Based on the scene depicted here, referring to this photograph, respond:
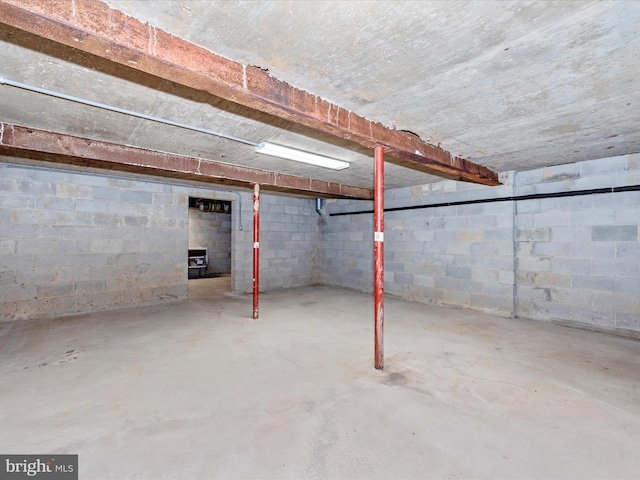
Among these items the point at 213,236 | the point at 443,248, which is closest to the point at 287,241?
the point at 443,248

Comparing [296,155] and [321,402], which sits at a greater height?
[296,155]

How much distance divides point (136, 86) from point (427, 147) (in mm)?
2662

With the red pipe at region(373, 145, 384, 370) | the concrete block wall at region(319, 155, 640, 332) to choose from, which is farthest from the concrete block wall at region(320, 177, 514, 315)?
the red pipe at region(373, 145, 384, 370)

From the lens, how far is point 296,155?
11.6ft

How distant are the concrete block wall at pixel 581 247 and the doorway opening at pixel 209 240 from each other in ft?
24.3

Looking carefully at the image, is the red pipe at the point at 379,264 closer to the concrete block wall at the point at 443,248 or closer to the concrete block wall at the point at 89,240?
the concrete block wall at the point at 443,248

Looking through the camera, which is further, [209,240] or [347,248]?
[209,240]

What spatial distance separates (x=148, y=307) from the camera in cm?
509

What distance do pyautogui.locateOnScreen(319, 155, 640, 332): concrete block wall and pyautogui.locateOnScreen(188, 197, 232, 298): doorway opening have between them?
5572 millimetres

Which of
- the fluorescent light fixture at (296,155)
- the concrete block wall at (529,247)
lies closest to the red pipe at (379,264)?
the fluorescent light fixture at (296,155)

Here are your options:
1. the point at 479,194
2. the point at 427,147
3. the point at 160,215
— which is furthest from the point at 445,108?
the point at 160,215

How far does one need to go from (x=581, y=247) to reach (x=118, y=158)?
5733mm

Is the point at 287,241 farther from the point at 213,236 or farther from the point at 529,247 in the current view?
the point at 529,247

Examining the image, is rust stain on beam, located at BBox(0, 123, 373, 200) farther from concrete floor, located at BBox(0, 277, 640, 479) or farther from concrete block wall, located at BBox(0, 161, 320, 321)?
concrete floor, located at BBox(0, 277, 640, 479)
